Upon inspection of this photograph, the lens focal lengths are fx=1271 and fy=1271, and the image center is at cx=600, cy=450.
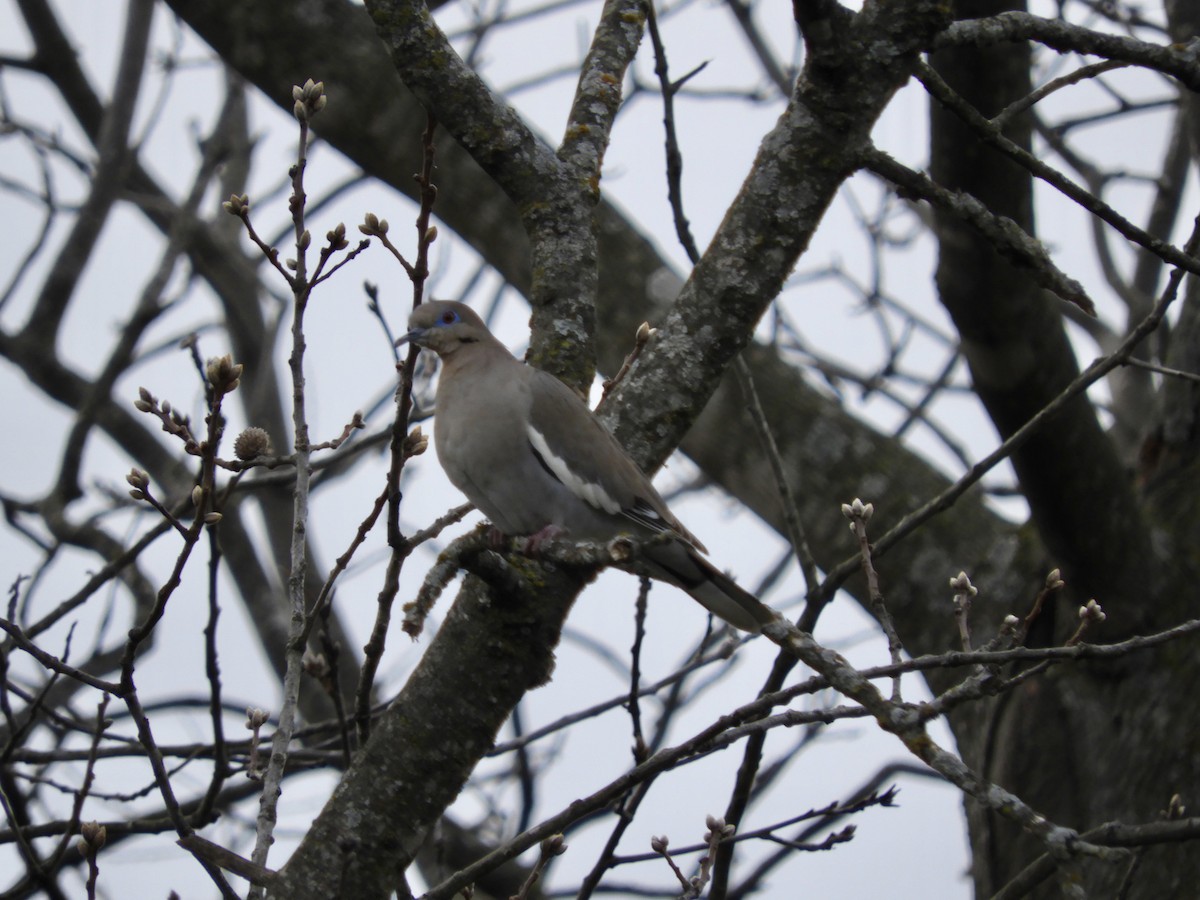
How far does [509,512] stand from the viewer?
301 cm

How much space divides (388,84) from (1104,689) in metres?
2.95

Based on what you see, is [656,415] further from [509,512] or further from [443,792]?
[443,792]

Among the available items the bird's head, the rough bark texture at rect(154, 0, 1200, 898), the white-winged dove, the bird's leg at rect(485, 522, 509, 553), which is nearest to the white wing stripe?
the white-winged dove

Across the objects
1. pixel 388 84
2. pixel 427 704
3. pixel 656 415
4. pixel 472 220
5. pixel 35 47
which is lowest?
pixel 427 704

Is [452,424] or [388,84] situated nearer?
[452,424]

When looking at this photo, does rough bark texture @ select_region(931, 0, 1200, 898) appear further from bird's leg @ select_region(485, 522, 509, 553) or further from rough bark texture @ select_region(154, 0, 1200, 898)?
bird's leg @ select_region(485, 522, 509, 553)

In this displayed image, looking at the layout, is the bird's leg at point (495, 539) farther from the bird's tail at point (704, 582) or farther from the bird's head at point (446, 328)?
the bird's head at point (446, 328)

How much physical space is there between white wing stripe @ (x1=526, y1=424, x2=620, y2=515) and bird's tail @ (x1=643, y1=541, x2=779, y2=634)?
0.74 ft

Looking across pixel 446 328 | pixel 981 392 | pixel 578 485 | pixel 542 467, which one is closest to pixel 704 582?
pixel 578 485

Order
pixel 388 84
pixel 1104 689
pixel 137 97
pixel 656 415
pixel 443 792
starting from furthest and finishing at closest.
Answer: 1. pixel 137 97
2. pixel 388 84
3. pixel 1104 689
4. pixel 656 415
5. pixel 443 792

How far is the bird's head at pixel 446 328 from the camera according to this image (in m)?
3.56

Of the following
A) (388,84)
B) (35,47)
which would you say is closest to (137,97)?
(35,47)

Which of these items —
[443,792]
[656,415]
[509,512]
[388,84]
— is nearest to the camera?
[443,792]

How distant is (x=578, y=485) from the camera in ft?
9.62
